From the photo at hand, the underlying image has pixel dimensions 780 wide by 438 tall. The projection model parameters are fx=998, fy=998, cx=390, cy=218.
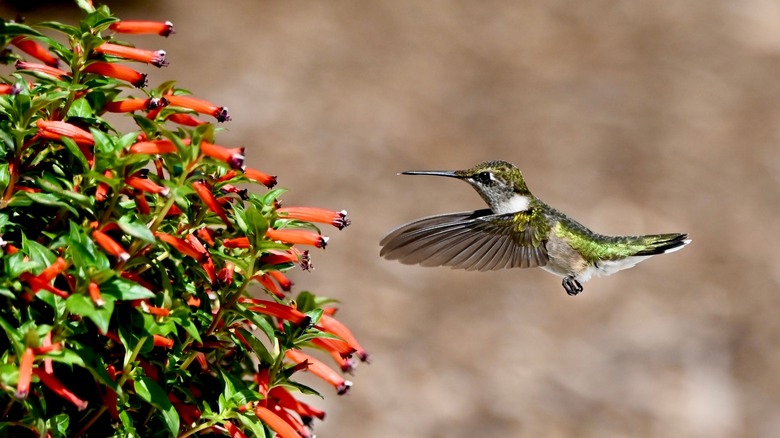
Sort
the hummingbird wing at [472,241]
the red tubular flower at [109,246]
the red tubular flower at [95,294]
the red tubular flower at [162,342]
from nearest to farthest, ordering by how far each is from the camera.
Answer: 1. the red tubular flower at [95,294]
2. the red tubular flower at [109,246]
3. the red tubular flower at [162,342]
4. the hummingbird wing at [472,241]

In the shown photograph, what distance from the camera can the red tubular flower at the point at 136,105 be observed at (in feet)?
8.16

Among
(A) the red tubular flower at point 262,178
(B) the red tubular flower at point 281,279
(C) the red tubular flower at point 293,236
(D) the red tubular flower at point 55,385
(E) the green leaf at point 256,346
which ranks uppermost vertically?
(A) the red tubular flower at point 262,178

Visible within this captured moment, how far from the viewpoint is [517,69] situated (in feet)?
35.5

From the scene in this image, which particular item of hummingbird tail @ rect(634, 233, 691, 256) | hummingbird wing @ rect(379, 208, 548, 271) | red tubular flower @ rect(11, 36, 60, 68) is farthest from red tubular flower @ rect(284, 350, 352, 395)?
hummingbird tail @ rect(634, 233, 691, 256)

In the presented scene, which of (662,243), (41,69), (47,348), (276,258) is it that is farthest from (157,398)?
(662,243)

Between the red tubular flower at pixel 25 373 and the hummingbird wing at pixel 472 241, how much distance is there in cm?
146

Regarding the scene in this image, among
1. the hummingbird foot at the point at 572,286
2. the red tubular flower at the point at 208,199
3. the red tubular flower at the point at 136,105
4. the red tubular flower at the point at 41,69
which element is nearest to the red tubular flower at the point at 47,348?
the red tubular flower at the point at 208,199

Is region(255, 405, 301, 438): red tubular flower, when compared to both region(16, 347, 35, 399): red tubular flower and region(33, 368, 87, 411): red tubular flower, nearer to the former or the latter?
region(33, 368, 87, 411): red tubular flower

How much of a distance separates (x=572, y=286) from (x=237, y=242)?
69.7 inches

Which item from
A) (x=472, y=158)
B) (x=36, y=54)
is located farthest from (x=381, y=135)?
(x=36, y=54)

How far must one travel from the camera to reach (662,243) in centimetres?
388

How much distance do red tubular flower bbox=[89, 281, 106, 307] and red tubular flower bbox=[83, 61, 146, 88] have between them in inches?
26.3

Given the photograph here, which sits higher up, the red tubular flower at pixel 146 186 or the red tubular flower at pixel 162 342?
the red tubular flower at pixel 146 186

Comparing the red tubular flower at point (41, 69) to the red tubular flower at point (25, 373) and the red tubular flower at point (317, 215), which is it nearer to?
the red tubular flower at point (317, 215)
